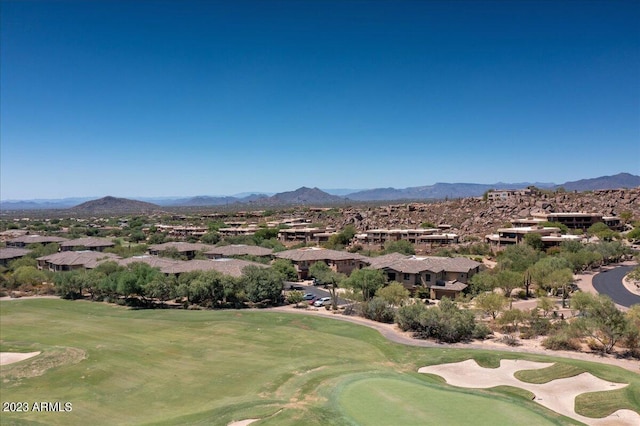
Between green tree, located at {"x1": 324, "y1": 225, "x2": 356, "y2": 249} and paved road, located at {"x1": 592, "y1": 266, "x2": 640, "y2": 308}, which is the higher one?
green tree, located at {"x1": 324, "y1": 225, "x2": 356, "y2": 249}

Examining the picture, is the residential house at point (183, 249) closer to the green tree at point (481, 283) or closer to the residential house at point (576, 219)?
the green tree at point (481, 283)

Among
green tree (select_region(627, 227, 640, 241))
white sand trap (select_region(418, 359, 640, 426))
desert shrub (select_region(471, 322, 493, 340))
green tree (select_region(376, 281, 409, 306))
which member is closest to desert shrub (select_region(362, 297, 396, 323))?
green tree (select_region(376, 281, 409, 306))

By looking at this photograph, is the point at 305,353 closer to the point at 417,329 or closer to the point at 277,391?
the point at 277,391

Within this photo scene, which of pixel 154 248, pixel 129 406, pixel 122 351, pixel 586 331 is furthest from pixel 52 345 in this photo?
pixel 154 248

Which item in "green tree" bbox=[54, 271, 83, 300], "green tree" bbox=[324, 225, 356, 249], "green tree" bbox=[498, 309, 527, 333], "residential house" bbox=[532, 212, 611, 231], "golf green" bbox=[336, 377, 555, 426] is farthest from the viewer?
"residential house" bbox=[532, 212, 611, 231]

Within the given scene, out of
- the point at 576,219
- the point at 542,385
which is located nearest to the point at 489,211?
the point at 576,219

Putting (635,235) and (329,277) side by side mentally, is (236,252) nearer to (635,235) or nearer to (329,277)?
(329,277)

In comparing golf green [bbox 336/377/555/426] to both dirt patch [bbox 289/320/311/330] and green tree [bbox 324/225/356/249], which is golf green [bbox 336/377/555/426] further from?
green tree [bbox 324/225/356/249]

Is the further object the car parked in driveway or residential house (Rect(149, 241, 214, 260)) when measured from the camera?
residential house (Rect(149, 241, 214, 260))
